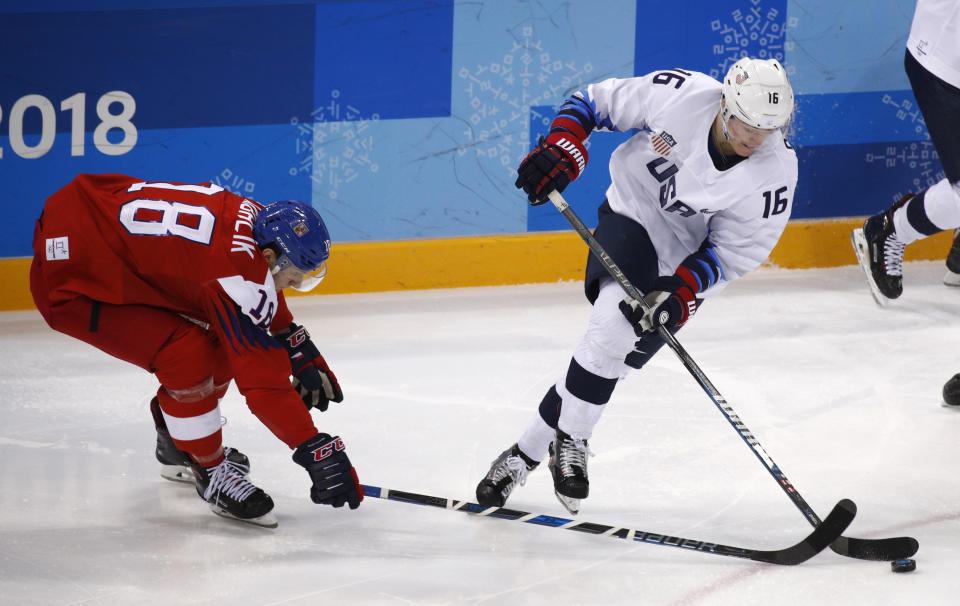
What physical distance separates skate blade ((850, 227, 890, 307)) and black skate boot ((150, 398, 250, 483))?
106 inches

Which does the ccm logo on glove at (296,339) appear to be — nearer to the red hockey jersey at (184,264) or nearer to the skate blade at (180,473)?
the red hockey jersey at (184,264)

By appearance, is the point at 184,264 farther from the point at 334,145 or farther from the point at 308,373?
the point at 334,145

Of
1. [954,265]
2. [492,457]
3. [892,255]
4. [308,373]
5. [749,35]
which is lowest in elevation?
[492,457]

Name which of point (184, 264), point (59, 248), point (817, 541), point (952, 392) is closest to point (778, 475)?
point (817, 541)

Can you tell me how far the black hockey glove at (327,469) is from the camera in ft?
8.55

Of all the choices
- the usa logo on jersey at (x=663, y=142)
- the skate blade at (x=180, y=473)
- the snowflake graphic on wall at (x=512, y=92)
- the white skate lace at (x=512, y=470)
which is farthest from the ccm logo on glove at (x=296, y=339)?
the snowflake graphic on wall at (x=512, y=92)

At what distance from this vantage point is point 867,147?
5.22 metres

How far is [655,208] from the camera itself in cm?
297

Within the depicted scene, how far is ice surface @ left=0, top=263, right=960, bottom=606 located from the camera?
2.61 metres

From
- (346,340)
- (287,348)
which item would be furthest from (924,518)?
(346,340)

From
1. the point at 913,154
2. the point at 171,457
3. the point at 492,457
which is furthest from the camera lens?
the point at 913,154

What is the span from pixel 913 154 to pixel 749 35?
96 centimetres

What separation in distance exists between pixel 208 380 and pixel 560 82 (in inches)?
93.8

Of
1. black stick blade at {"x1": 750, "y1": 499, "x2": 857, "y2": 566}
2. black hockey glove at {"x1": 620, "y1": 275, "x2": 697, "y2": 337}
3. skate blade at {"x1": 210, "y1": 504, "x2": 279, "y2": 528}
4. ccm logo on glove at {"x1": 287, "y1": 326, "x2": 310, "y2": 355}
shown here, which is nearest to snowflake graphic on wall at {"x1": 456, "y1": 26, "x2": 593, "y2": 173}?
ccm logo on glove at {"x1": 287, "y1": 326, "x2": 310, "y2": 355}
